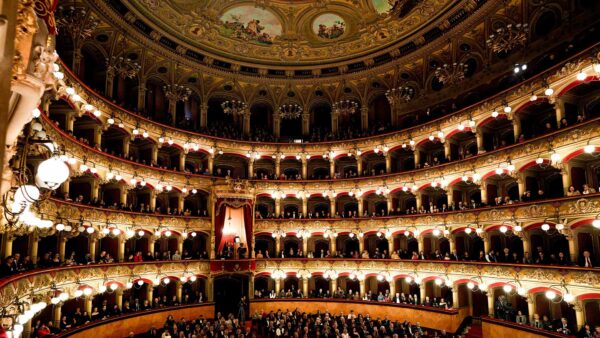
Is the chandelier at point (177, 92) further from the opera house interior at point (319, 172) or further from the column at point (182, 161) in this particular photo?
the column at point (182, 161)

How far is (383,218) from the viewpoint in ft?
103

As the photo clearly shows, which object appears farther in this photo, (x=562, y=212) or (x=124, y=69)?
(x=124, y=69)

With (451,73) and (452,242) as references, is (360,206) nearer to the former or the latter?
(452,242)

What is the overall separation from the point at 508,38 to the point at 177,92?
2515cm

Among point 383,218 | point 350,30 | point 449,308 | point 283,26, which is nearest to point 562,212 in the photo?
point 449,308

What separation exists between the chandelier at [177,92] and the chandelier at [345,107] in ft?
43.7

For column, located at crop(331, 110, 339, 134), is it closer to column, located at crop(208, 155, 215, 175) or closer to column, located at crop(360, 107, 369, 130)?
column, located at crop(360, 107, 369, 130)

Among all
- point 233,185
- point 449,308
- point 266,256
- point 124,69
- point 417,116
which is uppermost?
point 124,69

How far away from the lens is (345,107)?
121 feet

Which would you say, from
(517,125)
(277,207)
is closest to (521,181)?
(517,125)

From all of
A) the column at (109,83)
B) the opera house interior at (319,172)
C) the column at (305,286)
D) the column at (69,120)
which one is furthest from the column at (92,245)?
the column at (305,286)

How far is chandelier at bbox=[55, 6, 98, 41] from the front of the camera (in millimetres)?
23297

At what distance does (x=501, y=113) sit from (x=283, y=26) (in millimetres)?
17923

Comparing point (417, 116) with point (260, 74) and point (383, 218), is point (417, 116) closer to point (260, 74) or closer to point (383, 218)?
point (383, 218)
